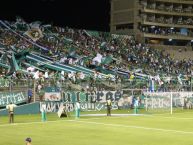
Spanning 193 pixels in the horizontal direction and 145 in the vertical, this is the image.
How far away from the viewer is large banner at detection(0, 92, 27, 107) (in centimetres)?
4353

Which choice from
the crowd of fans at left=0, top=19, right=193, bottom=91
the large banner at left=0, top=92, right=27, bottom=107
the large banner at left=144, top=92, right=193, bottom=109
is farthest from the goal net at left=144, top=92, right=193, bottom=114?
the large banner at left=0, top=92, right=27, bottom=107

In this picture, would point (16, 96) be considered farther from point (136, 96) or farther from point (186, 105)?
point (186, 105)

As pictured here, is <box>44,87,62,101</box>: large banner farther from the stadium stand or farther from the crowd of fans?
the crowd of fans

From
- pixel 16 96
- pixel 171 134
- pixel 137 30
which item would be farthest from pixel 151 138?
pixel 137 30

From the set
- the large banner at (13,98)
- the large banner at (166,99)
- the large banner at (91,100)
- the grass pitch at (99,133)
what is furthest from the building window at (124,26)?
the grass pitch at (99,133)

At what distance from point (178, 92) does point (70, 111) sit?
43.5 ft

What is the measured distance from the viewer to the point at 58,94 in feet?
155

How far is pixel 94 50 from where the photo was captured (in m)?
72.7

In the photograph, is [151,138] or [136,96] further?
[136,96]

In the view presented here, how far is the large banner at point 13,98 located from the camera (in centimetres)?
4353

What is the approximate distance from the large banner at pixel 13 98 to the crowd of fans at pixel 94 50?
900 centimetres

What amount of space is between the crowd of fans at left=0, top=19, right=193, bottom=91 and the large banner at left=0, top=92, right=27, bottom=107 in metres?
9.00

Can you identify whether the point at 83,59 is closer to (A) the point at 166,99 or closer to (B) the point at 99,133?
(A) the point at 166,99

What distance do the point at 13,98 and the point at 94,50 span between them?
30019mm
